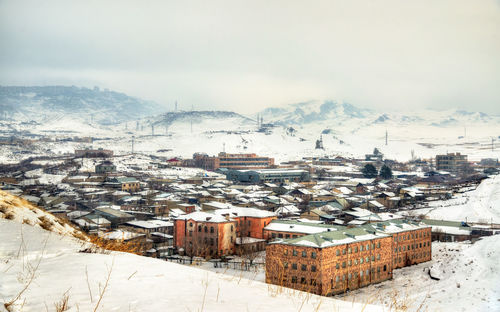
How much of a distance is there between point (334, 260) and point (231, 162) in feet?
264

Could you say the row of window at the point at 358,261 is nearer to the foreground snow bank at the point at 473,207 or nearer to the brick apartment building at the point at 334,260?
the brick apartment building at the point at 334,260

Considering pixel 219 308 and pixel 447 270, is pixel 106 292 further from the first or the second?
pixel 447 270

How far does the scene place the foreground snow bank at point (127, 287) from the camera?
4.98 meters

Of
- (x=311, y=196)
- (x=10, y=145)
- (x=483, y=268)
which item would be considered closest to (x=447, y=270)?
Result: (x=483, y=268)

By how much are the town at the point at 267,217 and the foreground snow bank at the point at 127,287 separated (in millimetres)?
1174

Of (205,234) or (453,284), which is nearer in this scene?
(453,284)

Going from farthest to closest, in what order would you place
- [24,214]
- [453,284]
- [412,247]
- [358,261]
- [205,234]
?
[205,234] → [412,247] → [358,261] → [453,284] → [24,214]

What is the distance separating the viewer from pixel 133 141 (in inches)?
6220

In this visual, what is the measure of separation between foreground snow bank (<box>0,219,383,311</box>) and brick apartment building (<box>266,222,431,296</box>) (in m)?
18.9

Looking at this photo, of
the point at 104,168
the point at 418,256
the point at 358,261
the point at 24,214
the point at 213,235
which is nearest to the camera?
the point at 24,214

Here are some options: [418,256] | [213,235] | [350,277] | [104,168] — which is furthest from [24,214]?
[104,168]

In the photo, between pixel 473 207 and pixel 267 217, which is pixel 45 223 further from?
pixel 473 207

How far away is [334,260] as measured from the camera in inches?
1098

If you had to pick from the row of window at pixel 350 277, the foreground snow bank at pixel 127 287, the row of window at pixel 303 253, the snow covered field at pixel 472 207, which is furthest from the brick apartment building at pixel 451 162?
the foreground snow bank at pixel 127 287
